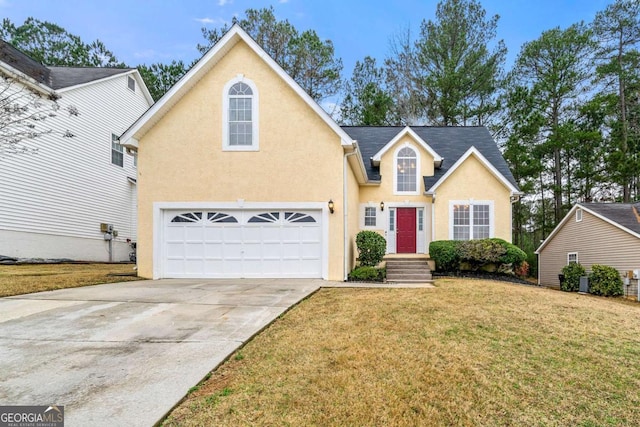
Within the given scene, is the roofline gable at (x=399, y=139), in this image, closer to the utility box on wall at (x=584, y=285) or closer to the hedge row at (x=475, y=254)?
the hedge row at (x=475, y=254)

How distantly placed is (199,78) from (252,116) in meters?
1.97

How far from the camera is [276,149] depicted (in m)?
10.6

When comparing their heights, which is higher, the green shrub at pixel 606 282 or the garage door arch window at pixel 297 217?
the garage door arch window at pixel 297 217

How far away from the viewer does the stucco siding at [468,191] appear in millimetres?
13672

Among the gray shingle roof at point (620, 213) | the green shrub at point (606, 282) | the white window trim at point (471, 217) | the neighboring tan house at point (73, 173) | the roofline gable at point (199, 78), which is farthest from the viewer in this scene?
the white window trim at point (471, 217)

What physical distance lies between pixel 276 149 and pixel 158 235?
4.45 metres

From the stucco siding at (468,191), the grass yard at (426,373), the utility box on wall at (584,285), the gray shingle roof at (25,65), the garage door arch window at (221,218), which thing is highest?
the gray shingle roof at (25,65)

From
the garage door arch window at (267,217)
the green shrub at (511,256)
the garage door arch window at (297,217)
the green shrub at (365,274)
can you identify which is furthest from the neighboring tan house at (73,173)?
the green shrub at (511,256)

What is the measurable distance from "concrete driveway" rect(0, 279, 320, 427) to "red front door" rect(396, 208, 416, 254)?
26.3 feet

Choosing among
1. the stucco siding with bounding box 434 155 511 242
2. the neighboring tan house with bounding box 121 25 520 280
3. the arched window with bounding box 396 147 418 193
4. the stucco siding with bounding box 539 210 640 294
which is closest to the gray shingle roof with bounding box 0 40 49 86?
the neighboring tan house with bounding box 121 25 520 280

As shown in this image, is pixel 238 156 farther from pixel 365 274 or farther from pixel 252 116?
pixel 365 274

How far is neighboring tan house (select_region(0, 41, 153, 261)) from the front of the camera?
13219 millimetres

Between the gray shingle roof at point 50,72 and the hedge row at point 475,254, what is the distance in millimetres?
16242

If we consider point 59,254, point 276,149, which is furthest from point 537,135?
point 59,254
